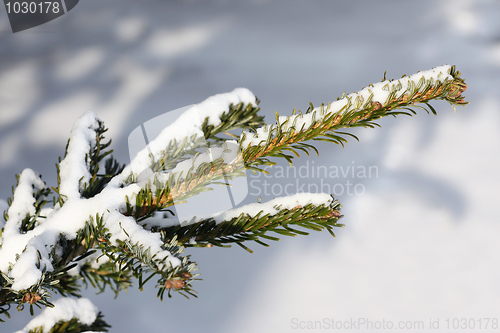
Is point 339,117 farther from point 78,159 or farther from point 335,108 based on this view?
point 78,159

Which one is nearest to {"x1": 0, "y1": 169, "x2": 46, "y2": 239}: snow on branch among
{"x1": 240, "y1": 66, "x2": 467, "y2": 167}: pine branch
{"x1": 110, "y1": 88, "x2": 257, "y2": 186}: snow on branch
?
{"x1": 110, "y1": 88, "x2": 257, "y2": 186}: snow on branch

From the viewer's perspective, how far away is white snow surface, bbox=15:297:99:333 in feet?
2.85

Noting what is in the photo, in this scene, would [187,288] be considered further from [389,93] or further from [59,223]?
[389,93]

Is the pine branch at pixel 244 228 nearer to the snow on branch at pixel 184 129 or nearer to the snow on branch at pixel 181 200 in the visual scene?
the snow on branch at pixel 181 200

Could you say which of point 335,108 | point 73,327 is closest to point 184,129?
point 335,108

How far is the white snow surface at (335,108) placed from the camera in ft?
2.07
